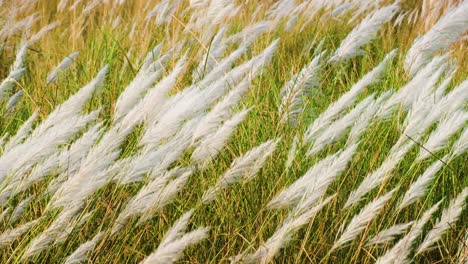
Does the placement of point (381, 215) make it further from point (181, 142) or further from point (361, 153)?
point (181, 142)

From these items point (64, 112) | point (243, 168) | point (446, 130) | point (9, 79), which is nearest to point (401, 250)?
point (446, 130)

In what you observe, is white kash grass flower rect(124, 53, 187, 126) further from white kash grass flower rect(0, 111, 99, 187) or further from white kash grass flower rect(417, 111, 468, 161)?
white kash grass flower rect(417, 111, 468, 161)

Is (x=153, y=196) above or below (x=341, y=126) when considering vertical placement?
above

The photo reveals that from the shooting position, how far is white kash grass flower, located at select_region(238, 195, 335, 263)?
4.02ft

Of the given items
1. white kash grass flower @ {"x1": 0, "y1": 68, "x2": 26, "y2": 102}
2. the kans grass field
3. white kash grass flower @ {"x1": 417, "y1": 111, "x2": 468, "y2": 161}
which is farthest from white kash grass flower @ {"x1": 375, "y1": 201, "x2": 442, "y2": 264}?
white kash grass flower @ {"x1": 0, "y1": 68, "x2": 26, "y2": 102}

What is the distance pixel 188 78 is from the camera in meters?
2.52

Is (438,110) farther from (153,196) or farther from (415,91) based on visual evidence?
(153,196)

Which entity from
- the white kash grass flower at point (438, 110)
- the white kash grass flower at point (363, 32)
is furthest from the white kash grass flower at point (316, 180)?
the white kash grass flower at point (363, 32)

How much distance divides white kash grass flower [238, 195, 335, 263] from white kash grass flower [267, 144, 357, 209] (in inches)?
1.1

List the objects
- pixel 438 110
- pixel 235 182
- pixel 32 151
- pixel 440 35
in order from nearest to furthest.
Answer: pixel 32 151, pixel 438 110, pixel 235 182, pixel 440 35

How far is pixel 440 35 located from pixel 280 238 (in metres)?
0.88

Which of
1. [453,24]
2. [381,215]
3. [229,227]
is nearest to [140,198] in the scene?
[229,227]

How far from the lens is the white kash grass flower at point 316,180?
1.27 metres

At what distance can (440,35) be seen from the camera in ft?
5.76
